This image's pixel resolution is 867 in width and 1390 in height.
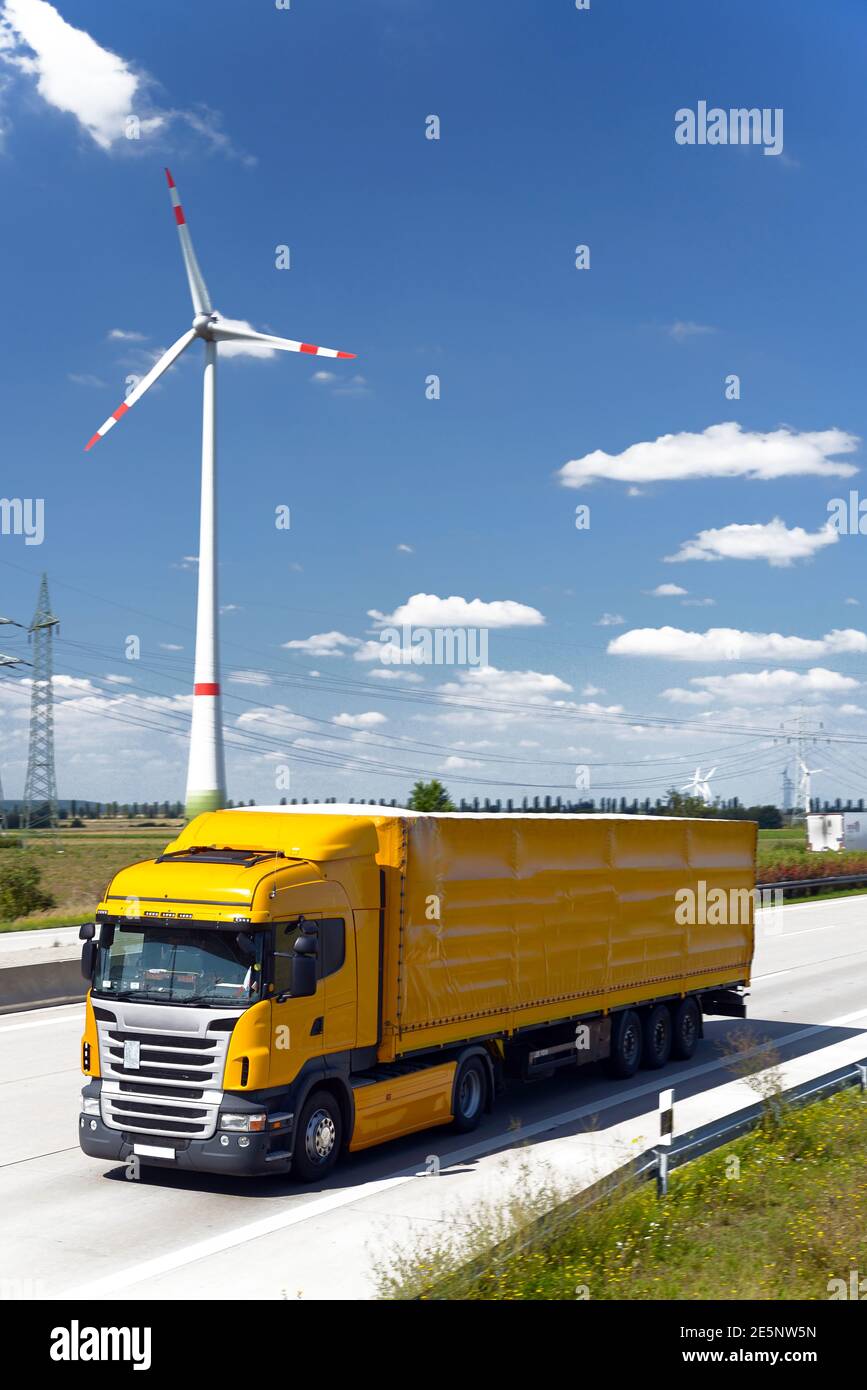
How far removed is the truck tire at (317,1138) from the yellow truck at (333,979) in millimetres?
18

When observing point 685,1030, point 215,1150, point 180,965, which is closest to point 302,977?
point 180,965

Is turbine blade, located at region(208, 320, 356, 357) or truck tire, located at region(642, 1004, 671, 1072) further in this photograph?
turbine blade, located at region(208, 320, 356, 357)

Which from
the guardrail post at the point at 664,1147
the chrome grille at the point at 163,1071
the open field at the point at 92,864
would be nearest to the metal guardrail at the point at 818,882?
the open field at the point at 92,864

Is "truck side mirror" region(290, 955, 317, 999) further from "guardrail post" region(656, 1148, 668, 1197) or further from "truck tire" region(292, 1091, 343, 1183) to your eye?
"guardrail post" region(656, 1148, 668, 1197)

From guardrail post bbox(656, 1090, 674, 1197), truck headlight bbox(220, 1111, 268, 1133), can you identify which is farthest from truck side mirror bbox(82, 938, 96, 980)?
guardrail post bbox(656, 1090, 674, 1197)

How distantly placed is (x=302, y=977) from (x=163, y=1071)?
140 centimetres

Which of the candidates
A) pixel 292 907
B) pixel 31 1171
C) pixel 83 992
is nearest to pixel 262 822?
pixel 292 907

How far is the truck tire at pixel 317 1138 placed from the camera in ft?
38.1

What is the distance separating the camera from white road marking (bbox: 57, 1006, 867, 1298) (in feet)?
30.5

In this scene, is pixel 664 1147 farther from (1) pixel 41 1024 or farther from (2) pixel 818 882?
(2) pixel 818 882

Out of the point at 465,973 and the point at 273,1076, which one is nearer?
the point at 273,1076

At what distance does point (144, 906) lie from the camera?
1188 cm
